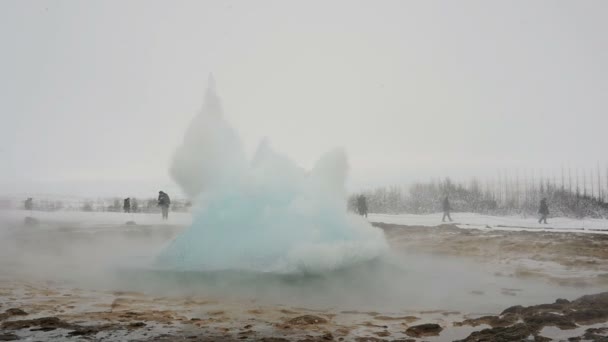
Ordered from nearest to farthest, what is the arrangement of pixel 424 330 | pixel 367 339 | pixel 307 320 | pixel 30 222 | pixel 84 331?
pixel 367 339 → pixel 84 331 → pixel 424 330 → pixel 307 320 → pixel 30 222

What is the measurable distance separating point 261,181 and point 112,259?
5447mm

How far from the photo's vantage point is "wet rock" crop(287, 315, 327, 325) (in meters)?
8.03

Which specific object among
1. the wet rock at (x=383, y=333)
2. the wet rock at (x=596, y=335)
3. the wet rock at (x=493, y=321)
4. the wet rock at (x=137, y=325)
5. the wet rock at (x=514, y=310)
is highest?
the wet rock at (x=514, y=310)

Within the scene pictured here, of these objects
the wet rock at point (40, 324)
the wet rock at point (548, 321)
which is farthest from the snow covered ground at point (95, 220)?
the wet rock at point (548, 321)

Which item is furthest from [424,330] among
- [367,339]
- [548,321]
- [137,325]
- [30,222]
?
[30,222]

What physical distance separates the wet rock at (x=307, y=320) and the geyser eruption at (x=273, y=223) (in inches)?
178

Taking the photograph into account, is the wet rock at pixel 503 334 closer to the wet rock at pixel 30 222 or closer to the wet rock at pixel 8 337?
the wet rock at pixel 8 337

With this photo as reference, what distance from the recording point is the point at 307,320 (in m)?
8.14

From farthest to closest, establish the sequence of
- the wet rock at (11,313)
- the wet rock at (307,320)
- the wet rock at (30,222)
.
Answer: the wet rock at (30,222) → the wet rock at (11,313) → the wet rock at (307,320)

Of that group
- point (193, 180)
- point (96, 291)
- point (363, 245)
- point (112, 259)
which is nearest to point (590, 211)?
point (363, 245)

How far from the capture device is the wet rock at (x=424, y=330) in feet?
24.0

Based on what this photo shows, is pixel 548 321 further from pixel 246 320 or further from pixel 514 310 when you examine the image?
pixel 246 320

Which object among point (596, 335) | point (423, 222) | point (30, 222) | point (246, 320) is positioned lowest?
point (246, 320)

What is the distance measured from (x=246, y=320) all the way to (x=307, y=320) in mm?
965
